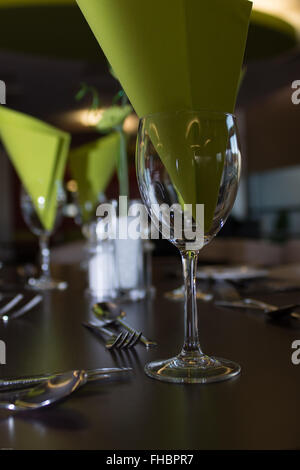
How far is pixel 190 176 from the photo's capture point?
40 cm

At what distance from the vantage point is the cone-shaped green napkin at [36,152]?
105 centimetres

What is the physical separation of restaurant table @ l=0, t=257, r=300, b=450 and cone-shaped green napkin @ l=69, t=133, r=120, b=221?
2.04 feet

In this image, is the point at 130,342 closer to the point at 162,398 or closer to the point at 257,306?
the point at 162,398

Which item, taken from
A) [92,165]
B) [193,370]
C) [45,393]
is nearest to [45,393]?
[45,393]

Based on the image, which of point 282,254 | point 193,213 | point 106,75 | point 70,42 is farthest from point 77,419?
point 106,75

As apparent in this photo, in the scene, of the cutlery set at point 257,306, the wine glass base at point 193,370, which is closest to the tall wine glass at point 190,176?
the wine glass base at point 193,370

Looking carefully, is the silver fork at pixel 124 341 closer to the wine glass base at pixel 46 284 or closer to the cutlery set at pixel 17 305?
the cutlery set at pixel 17 305

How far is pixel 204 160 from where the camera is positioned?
1.27ft

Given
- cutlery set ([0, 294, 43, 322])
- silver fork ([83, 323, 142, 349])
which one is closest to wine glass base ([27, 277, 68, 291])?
cutlery set ([0, 294, 43, 322])

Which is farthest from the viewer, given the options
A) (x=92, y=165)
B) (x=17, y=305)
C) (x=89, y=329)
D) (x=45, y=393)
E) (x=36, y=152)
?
(x=92, y=165)

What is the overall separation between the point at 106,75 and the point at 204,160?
5.09m

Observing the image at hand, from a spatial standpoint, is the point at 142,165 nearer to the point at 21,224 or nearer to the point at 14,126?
the point at 14,126

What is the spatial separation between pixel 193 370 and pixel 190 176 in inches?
6.1

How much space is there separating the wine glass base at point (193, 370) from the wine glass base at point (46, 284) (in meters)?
0.65
